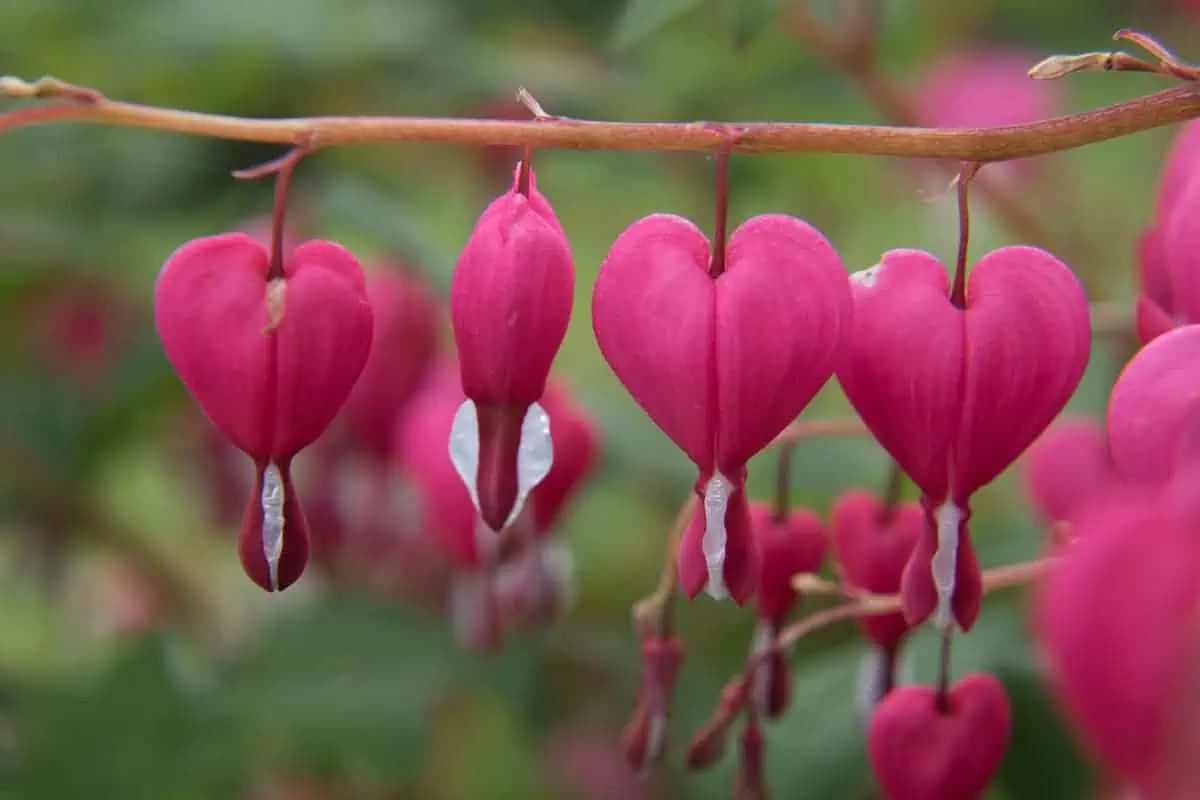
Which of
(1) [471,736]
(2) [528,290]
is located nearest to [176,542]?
(1) [471,736]

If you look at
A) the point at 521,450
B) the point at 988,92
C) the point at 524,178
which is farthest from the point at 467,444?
the point at 988,92

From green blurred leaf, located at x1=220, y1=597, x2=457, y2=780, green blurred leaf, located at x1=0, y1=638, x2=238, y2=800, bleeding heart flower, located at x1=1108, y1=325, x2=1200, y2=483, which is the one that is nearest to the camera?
bleeding heart flower, located at x1=1108, y1=325, x2=1200, y2=483

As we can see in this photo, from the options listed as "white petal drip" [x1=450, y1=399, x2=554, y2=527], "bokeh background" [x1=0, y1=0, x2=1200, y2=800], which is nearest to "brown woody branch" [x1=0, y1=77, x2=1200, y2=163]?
"white petal drip" [x1=450, y1=399, x2=554, y2=527]

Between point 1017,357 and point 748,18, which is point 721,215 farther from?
point 748,18

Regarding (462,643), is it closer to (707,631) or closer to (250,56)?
(707,631)

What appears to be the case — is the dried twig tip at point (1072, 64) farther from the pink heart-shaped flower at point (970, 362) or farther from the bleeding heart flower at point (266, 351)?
the bleeding heart flower at point (266, 351)

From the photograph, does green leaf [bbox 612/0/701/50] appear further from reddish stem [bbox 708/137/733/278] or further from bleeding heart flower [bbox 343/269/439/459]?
bleeding heart flower [bbox 343/269/439/459]
